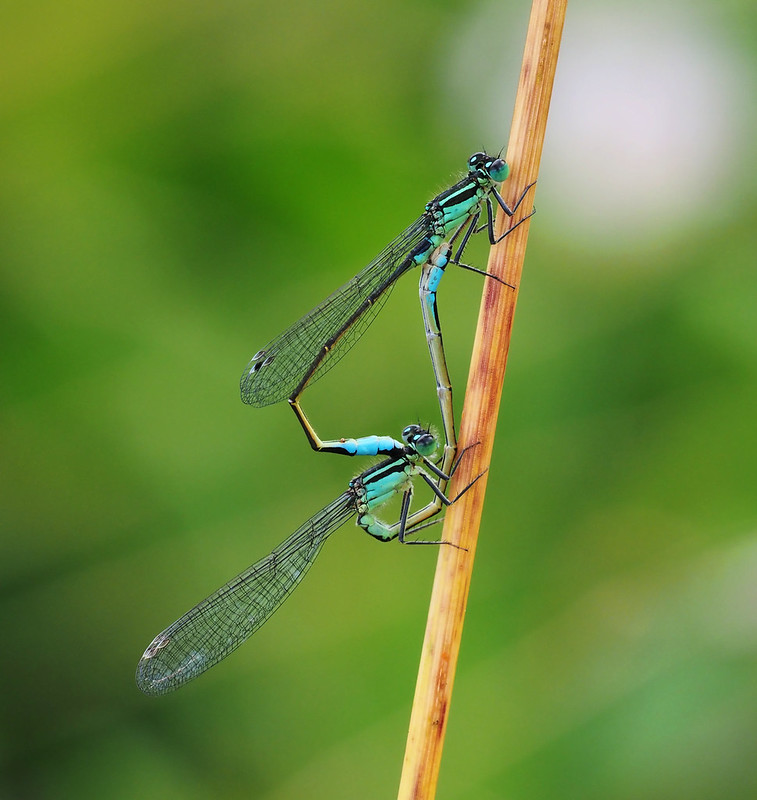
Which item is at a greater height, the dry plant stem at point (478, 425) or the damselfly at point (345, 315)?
the damselfly at point (345, 315)

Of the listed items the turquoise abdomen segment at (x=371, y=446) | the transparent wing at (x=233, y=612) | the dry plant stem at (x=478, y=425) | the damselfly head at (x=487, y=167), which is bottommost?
the dry plant stem at (x=478, y=425)

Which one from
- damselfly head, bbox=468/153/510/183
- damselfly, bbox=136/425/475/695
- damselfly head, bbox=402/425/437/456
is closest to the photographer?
damselfly head, bbox=402/425/437/456

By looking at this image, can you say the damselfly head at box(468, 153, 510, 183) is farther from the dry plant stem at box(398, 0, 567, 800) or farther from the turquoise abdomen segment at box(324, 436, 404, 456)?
the turquoise abdomen segment at box(324, 436, 404, 456)

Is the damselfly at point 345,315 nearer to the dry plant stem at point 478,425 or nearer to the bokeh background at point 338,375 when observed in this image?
the bokeh background at point 338,375

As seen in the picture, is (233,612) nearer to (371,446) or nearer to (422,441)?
(371,446)

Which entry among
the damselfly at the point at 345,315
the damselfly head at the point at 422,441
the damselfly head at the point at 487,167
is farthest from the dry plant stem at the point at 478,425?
the damselfly at the point at 345,315

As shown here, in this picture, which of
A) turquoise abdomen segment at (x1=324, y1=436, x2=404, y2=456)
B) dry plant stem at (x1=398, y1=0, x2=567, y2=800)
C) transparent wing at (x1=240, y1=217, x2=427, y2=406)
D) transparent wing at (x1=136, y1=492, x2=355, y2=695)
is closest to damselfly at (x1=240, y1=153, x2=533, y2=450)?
transparent wing at (x1=240, y1=217, x2=427, y2=406)

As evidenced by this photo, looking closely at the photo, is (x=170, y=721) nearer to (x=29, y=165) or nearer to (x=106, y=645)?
(x=106, y=645)
